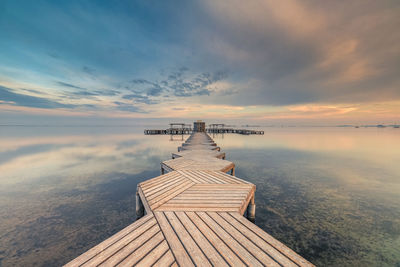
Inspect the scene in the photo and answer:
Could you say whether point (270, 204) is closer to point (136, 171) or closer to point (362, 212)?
point (362, 212)

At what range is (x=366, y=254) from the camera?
4.82 meters

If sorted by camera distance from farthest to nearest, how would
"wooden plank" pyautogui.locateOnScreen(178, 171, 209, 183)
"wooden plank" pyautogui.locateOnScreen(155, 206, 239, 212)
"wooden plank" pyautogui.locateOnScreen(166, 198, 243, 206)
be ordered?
"wooden plank" pyautogui.locateOnScreen(178, 171, 209, 183)
"wooden plank" pyautogui.locateOnScreen(166, 198, 243, 206)
"wooden plank" pyautogui.locateOnScreen(155, 206, 239, 212)

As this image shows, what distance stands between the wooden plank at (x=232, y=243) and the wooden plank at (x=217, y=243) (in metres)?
0.07

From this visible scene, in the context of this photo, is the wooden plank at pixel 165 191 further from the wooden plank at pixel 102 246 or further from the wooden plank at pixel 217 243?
the wooden plank at pixel 217 243

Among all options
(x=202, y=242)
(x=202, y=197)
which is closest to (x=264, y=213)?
(x=202, y=197)

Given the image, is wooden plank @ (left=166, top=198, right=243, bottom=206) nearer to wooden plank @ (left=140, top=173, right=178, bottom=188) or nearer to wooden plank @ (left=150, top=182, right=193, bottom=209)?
wooden plank @ (left=150, top=182, right=193, bottom=209)

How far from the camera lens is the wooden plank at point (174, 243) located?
2412 millimetres

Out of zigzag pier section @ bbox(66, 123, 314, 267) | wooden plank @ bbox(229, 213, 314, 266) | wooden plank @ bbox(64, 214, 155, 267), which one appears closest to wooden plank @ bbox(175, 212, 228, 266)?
zigzag pier section @ bbox(66, 123, 314, 267)

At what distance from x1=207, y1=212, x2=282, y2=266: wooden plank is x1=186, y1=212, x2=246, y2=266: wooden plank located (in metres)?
0.31

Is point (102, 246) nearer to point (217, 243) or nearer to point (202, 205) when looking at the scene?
point (217, 243)

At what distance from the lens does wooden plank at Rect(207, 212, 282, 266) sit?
94.4 inches

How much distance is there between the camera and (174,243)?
9.15 feet

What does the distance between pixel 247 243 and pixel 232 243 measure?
0.93 ft

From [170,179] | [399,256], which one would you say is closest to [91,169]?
[170,179]
